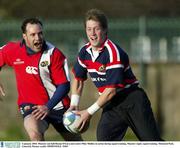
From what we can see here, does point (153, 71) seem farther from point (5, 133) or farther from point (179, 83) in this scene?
point (5, 133)

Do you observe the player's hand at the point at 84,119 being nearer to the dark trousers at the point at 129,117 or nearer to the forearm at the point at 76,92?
the dark trousers at the point at 129,117

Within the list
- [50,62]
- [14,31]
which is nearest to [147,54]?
[14,31]

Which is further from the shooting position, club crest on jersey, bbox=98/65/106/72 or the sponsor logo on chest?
the sponsor logo on chest

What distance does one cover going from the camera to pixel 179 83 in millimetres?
19672

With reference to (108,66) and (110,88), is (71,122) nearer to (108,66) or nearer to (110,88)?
(110,88)

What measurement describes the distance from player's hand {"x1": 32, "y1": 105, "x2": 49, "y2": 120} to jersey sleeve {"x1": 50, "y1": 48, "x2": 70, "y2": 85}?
363 millimetres

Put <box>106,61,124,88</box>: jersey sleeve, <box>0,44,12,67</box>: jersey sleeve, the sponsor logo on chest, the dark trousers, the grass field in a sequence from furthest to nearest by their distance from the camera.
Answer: the grass field < <box>0,44,12,67</box>: jersey sleeve < the sponsor logo on chest < the dark trousers < <box>106,61,124,88</box>: jersey sleeve

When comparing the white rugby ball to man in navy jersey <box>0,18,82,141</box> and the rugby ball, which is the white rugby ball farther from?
man in navy jersey <box>0,18,82,141</box>

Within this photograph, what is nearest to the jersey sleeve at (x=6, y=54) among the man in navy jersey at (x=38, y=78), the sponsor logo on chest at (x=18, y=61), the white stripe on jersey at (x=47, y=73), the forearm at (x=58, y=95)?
the man in navy jersey at (x=38, y=78)

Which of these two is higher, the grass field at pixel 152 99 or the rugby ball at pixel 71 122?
the rugby ball at pixel 71 122

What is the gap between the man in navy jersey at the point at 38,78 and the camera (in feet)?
37.6

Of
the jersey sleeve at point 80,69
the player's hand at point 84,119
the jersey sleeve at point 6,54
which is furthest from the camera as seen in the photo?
the jersey sleeve at point 6,54

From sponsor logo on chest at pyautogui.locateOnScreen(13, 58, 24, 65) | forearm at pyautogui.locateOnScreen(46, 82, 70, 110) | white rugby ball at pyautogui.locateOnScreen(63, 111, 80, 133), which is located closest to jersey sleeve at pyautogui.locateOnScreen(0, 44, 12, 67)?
sponsor logo on chest at pyautogui.locateOnScreen(13, 58, 24, 65)

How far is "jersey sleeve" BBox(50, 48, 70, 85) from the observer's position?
38.1ft
